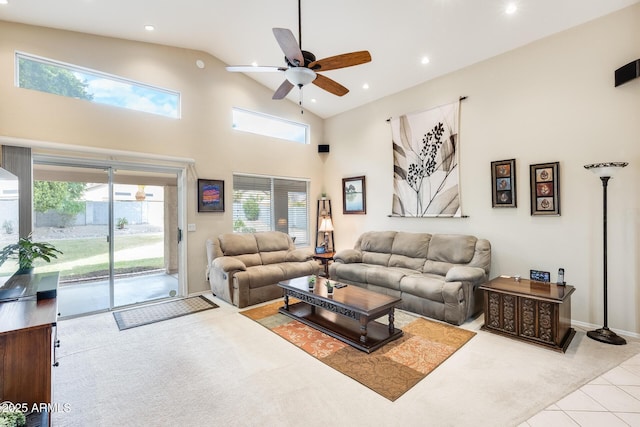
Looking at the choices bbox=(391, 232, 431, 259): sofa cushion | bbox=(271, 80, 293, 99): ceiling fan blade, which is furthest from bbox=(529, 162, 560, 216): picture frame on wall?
bbox=(271, 80, 293, 99): ceiling fan blade

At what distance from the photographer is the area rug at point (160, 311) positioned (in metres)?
4.00

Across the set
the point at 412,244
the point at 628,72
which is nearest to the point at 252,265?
the point at 412,244

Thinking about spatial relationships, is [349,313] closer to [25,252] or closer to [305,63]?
[305,63]

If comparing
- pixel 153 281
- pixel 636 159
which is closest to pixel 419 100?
pixel 636 159

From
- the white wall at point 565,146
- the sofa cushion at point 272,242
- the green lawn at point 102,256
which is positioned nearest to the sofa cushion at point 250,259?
the sofa cushion at point 272,242

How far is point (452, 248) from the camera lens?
4.57 meters

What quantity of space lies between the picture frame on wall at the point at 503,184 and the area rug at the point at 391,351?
77.7 inches

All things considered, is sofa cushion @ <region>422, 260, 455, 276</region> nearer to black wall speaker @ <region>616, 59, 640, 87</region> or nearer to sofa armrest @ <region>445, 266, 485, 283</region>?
sofa armrest @ <region>445, 266, 485, 283</region>

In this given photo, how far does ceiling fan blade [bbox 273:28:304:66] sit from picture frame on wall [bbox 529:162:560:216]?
11.2 ft

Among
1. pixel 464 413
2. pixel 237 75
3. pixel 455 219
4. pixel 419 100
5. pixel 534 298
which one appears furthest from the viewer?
pixel 237 75

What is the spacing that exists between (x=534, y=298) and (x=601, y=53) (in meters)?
3.03

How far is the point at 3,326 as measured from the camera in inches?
72.3

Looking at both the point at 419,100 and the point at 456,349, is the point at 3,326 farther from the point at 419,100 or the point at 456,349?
the point at 419,100

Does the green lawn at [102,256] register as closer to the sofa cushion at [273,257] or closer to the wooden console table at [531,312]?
the sofa cushion at [273,257]
